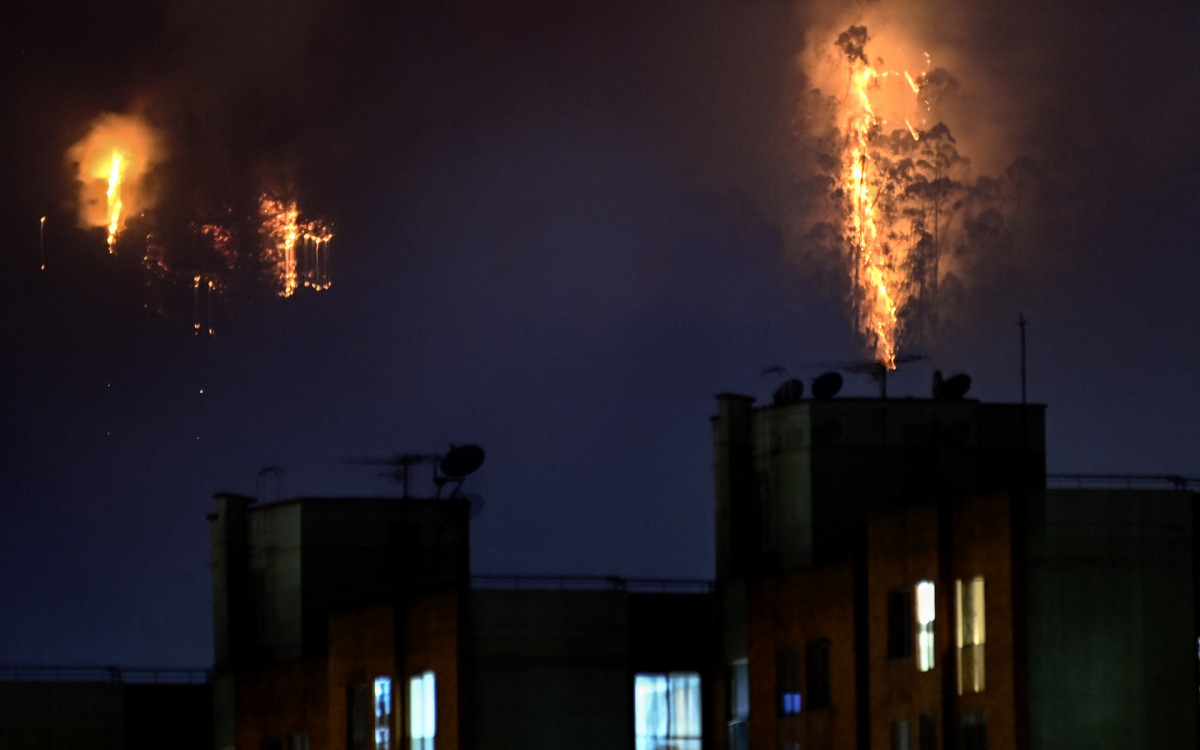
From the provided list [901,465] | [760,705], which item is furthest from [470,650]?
[901,465]

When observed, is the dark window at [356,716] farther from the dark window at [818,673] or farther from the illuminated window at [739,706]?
the dark window at [818,673]

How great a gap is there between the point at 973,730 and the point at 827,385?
66.3 feet

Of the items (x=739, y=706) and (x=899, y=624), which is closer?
(x=899, y=624)

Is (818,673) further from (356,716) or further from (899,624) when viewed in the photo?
(356,716)

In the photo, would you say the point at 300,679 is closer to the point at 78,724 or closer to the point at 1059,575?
the point at 78,724

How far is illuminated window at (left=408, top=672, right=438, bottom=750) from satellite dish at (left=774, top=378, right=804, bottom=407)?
13443 mm

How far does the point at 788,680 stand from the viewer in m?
71.9

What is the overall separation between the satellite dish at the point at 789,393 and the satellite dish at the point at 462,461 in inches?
425

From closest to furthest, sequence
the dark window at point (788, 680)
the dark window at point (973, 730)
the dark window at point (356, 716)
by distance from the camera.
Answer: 1. the dark window at point (973, 730)
2. the dark window at point (788, 680)
3. the dark window at point (356, 716)

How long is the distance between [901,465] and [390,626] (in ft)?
51.0

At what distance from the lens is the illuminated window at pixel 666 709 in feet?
251

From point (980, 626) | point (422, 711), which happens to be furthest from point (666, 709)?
point (980, 626)

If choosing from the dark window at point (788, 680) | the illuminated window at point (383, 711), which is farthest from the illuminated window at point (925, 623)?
the illuminated window at point (383, 711)

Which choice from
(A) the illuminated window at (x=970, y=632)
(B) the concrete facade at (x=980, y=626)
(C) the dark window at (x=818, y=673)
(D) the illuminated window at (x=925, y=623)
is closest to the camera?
(B) the concrete facade at (x=980, y=626)
